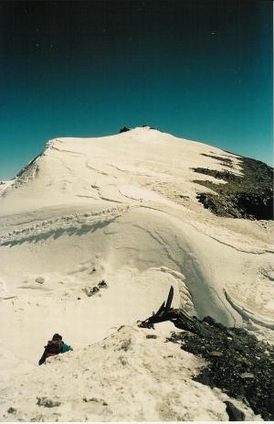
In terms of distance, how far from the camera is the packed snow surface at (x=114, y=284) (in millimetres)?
7402

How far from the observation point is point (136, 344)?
9016 millimetres

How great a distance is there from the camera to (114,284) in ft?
48.1

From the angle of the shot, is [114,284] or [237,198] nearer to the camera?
[114,284]

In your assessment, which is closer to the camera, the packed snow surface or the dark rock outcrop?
the packed snow surface

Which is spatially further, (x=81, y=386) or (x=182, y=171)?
(x=182, y=171)

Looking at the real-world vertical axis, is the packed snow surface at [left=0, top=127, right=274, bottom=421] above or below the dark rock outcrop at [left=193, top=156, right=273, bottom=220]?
below

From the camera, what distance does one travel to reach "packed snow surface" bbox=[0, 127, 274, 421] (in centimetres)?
740

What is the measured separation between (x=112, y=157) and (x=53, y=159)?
4.18 metres

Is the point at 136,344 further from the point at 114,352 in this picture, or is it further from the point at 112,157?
the point at 112,157

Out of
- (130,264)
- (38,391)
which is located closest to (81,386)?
(38,391)

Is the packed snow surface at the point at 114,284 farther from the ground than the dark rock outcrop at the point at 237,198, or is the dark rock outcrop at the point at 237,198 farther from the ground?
the dark rock outcrop at the point at 237,198

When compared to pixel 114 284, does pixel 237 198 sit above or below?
above

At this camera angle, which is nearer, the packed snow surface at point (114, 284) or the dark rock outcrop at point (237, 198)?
the packed snow surface at point (114, 284)

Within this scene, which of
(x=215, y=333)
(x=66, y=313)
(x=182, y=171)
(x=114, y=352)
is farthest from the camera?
(x=182, y=171)
